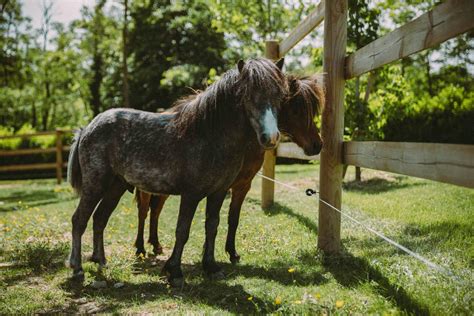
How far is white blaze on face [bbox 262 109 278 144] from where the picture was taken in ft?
10.4

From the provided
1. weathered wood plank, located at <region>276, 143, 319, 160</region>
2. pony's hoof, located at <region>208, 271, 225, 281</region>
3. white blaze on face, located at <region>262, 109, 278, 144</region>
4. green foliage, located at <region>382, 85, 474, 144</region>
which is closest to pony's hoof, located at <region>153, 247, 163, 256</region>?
pony's hoof, located at <region>208, 271, 225, 281</region>

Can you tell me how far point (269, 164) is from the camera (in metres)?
7.19

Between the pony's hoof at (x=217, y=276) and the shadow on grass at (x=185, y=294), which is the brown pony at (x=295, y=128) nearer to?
the pony's hoof at (x=217, y=276)

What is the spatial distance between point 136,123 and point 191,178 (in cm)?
89

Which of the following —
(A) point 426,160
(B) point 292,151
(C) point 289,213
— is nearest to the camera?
(A) point 426,160

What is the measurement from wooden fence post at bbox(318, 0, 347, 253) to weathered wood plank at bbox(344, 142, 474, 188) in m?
0.61

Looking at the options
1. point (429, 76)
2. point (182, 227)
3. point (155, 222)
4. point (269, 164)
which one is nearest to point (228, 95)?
point (182, 227)

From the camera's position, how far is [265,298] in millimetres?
3119

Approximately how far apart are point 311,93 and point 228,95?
0.89m

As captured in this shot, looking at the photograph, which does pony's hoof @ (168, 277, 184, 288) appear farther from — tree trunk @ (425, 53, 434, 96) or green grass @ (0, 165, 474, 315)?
tree trunk @ (425, 53, 434, 96)

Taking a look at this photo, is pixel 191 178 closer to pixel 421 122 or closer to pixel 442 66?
pixel 421 122

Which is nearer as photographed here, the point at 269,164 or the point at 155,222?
the point at 155,222

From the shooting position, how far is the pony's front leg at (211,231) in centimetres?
399

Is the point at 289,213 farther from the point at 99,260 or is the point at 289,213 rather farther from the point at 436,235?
the point at 99,260
